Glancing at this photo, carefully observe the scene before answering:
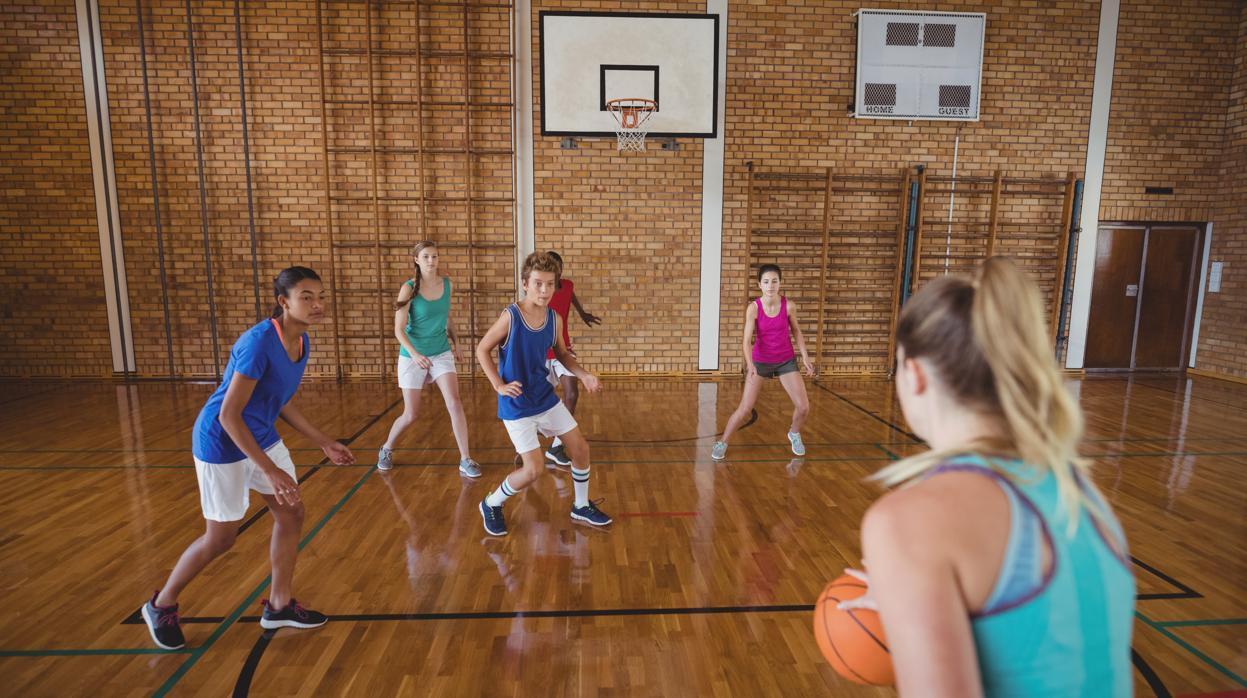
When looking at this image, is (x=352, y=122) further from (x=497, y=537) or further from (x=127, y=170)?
(x=497, y=537)

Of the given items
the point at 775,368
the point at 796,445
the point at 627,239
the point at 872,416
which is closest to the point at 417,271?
the point at 775,368

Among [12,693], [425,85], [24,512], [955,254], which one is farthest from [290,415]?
[955,254]

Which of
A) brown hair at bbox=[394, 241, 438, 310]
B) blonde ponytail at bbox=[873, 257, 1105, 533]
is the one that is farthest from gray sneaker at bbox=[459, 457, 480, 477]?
blonde ponytail at bbox=[873, 257, 1105, 533]

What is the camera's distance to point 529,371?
12.7ft

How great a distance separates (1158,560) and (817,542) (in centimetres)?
193

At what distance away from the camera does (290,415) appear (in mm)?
2928

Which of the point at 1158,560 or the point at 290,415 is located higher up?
the point at 290,415

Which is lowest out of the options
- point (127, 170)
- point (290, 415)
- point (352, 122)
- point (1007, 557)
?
point (290, 415)

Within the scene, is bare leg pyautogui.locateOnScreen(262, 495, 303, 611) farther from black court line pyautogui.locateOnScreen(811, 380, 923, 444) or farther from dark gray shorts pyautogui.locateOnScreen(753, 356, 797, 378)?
black court line pyautogui.locateOnScreen(811, 380, 923, 444)

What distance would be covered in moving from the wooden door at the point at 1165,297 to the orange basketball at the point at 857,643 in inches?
441

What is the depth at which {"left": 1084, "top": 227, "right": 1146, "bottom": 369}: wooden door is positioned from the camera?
31.8 feet

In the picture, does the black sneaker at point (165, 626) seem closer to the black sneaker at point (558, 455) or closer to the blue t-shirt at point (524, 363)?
the blue t-shirt at point (524, 363)

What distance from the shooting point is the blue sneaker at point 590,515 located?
4207 millimetres

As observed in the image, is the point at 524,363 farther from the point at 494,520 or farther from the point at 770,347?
the point at 770,347
